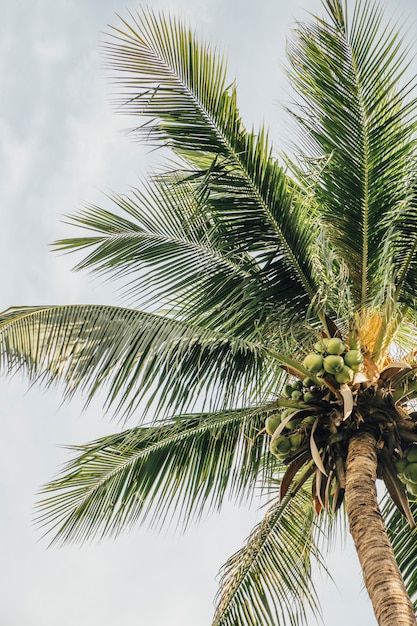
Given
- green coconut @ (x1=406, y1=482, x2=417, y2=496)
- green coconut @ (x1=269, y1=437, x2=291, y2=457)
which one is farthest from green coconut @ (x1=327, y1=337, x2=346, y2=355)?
green coconut @ (x1=406, y1=482, x2=417, y2=496)

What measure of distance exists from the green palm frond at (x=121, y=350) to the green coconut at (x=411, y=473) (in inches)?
46.3

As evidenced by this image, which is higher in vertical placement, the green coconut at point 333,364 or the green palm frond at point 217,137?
the green palm frond at point 217,137

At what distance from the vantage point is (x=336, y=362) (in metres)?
4.42

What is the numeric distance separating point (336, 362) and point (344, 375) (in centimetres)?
9

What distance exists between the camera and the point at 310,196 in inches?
213

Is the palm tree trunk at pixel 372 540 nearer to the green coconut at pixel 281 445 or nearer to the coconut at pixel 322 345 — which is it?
the green coconut at pixel 281 445

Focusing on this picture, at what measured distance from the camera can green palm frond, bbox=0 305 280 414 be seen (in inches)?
202

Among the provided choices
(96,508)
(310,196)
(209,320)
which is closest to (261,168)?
(310,196)

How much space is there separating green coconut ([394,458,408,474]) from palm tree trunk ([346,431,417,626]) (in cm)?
22

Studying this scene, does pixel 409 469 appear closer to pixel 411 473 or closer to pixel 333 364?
pixel 411 473

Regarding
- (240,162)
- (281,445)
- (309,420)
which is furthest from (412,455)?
(240,162)

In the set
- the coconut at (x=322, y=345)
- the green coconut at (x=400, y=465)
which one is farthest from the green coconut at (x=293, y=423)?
the green coconut at (x=400, y=465)

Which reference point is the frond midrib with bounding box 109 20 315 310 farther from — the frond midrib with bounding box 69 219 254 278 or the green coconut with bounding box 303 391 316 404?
the green coconut with bounding box 303 391 316 404

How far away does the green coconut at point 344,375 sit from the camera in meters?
4.43
